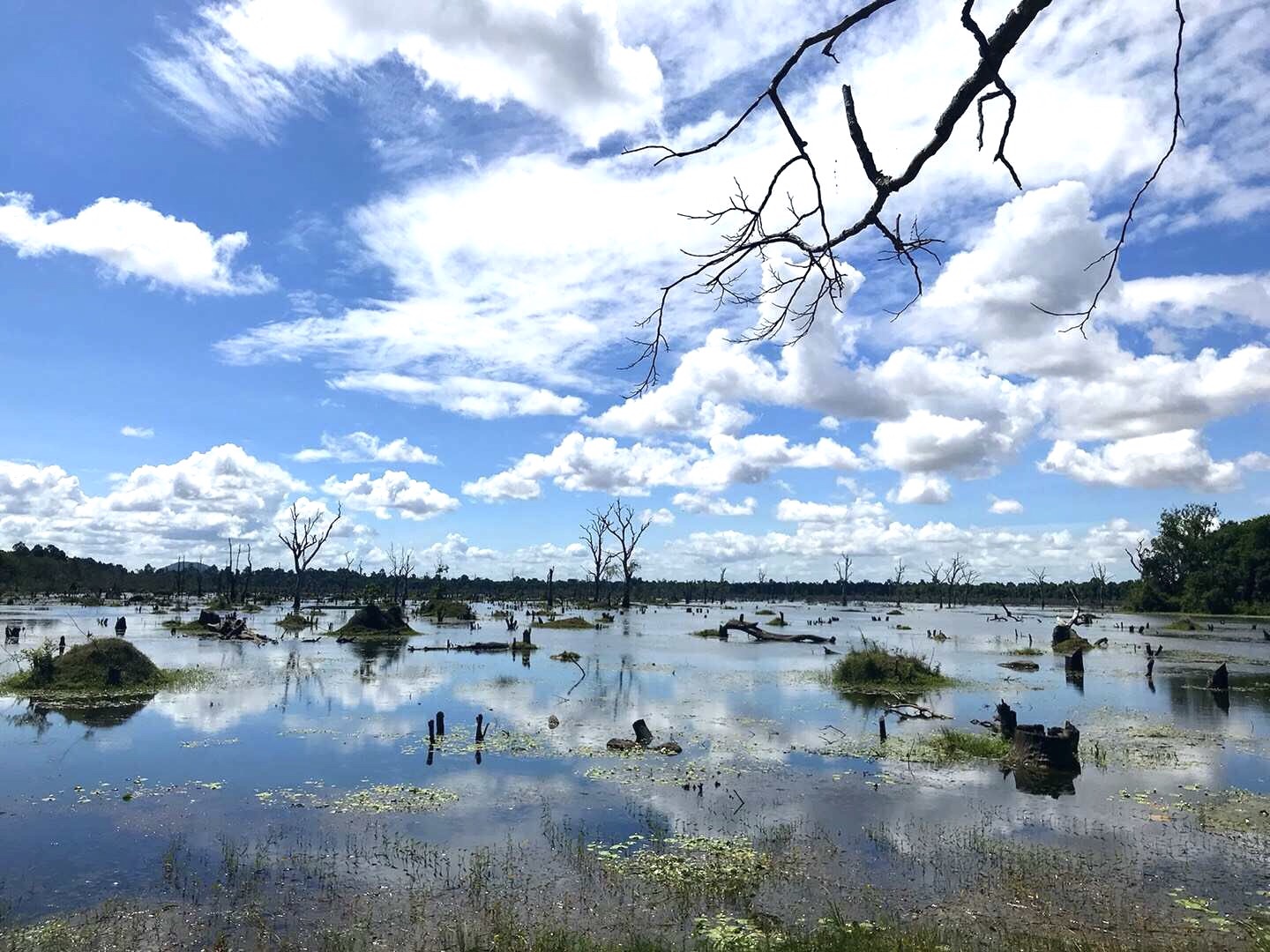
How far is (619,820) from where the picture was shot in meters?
14.2

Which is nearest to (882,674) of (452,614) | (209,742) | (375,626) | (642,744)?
(642,744)

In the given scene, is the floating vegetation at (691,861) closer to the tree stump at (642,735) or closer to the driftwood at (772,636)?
the tree stump at (642,735)

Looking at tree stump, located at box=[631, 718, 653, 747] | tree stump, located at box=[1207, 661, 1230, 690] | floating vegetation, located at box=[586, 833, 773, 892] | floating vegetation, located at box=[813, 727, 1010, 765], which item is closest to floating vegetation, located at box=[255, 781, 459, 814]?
floating vegetation, located at box=[586, 833, 773, 892]

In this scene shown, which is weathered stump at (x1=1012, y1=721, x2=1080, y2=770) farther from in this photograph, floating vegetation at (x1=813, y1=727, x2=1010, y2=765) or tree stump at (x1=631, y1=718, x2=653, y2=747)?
tree stump at (x1=631, y1=718, x2=653, y2=747)

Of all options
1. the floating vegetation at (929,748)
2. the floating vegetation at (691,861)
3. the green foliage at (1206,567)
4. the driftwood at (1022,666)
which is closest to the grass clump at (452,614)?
the driftwood at (1022,666)

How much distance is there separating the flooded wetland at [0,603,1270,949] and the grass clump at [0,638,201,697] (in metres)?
0.99

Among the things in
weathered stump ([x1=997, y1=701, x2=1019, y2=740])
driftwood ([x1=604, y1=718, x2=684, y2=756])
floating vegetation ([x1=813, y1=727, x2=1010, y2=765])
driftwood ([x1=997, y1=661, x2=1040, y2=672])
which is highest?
weathered stump ([x1=997, y1=701, x2=1019, y2=740])

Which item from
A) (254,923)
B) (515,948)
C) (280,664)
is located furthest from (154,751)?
(280,664)

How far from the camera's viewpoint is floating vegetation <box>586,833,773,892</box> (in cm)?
1118

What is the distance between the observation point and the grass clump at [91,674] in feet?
90.3

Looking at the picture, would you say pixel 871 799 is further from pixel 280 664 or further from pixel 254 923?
pixel 280 664

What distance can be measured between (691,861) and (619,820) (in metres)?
2.42

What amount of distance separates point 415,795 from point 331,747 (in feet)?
18.7

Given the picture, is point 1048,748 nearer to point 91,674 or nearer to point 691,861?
point 691,861
